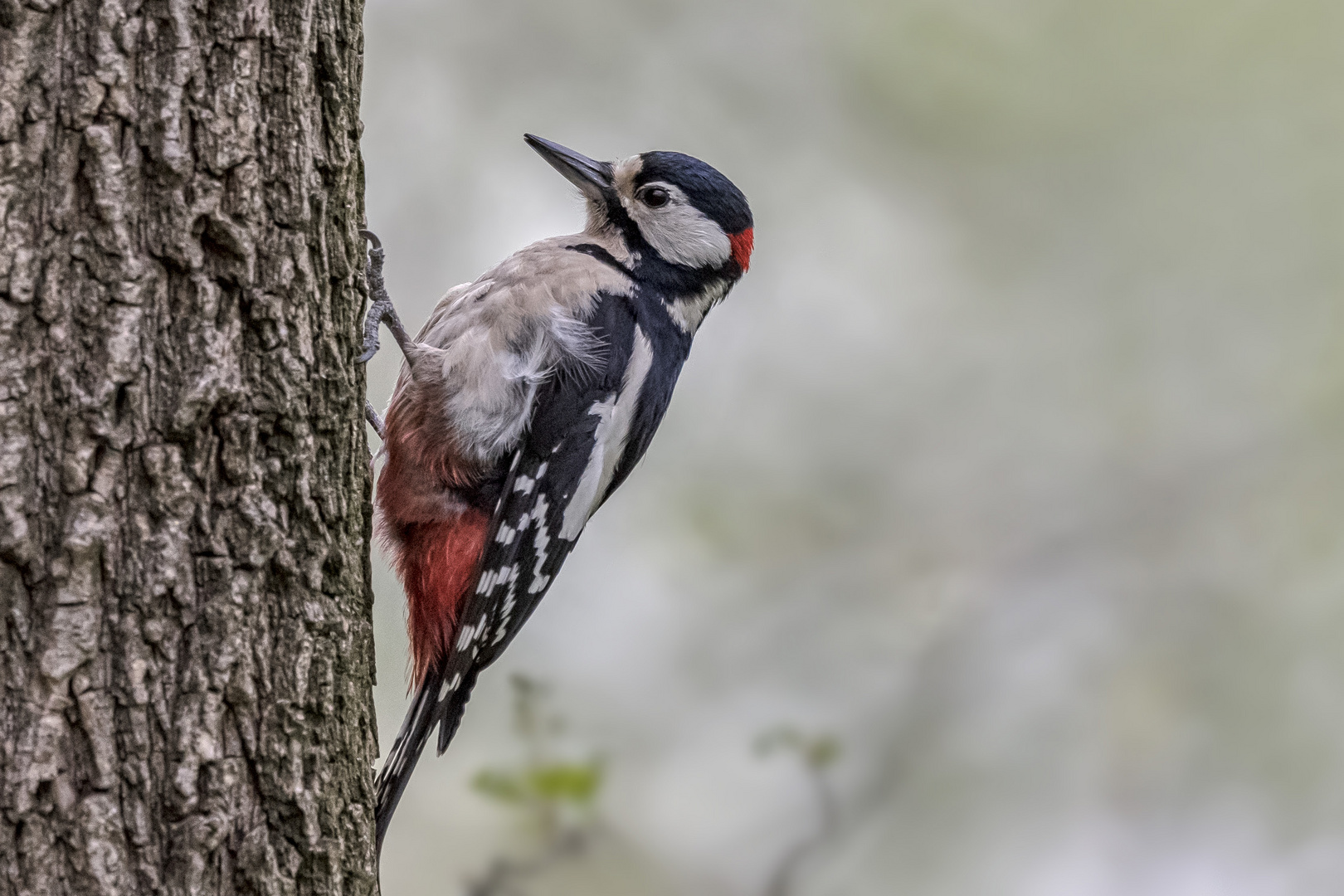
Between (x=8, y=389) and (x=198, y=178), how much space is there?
27 cm

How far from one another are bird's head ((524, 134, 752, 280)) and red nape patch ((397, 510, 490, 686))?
672mm

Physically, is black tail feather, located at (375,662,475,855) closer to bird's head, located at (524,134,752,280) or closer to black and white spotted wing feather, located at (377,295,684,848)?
black and white spotted wing feather, located at (377,295,684,848)

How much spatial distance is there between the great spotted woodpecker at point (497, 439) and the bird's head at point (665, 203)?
176mm

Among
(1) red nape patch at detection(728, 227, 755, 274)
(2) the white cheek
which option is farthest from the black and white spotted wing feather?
(1) red nape patch at detection(728, 227, 755, 274)

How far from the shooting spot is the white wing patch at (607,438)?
196 cm

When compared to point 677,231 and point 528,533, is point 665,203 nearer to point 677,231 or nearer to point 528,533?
point 677,231

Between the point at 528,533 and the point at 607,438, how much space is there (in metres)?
0.25

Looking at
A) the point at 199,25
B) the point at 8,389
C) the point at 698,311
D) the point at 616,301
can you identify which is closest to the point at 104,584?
the point at 8,389

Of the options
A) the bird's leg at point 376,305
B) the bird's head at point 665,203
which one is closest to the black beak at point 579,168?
the bird's head at point 665,203

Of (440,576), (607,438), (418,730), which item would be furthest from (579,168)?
(418,730)

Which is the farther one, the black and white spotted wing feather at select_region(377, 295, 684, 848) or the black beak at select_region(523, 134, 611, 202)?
the black beak at select_region(523, 134, 611, 202)

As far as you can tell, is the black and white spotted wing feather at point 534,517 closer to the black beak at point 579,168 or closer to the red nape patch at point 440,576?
the red nape patch at point 440,576

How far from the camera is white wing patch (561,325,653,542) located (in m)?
1.96

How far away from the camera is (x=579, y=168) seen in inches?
88.4
